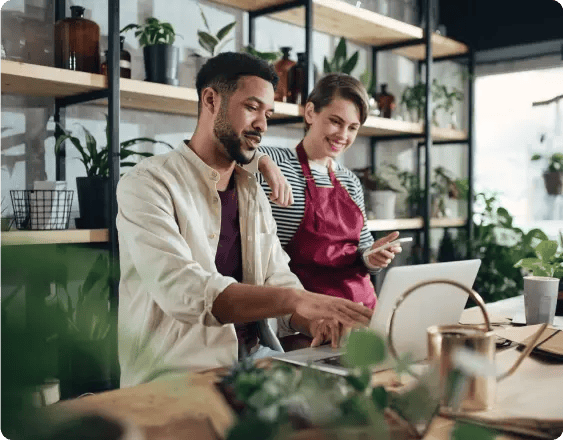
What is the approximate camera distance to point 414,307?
3.23 ft

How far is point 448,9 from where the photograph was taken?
4211mm

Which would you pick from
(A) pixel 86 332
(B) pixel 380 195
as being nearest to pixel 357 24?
(B) pixel 380 195

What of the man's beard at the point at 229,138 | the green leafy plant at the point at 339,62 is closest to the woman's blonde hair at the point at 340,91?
the man's beard at the point at 229,138

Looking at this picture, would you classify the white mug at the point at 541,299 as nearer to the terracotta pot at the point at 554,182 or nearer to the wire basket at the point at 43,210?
the wire basket at the point at 43,210

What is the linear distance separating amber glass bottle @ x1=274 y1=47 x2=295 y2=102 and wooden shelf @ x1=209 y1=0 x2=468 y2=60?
0.92ft

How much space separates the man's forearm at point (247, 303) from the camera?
1.18 m

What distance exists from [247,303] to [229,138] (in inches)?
25.2

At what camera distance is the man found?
1205 mm

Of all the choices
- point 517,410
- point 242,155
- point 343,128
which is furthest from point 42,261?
point 343,128

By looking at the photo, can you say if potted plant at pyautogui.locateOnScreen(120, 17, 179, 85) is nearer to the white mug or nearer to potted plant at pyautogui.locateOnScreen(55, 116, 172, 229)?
potted plant at pyautogui.locateOnScreen(55, 116, 172, 229)

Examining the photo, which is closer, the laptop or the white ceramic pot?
the laptop

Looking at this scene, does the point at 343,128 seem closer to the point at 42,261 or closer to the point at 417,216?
the point at 417,216

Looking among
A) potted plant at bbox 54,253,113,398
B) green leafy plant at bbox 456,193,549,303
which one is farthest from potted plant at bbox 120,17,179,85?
green leafy plant at bbox 456,193,549,303

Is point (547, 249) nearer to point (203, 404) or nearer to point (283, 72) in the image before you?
point (203, 404)
